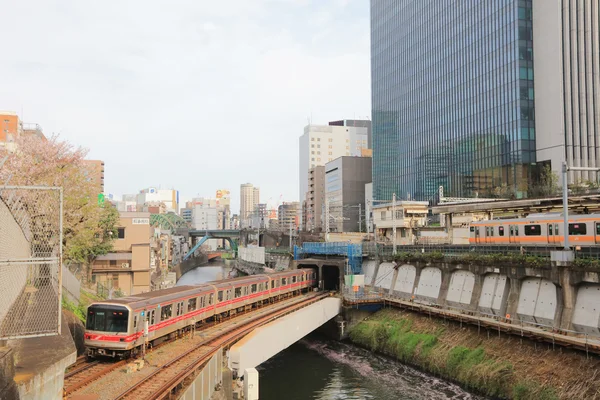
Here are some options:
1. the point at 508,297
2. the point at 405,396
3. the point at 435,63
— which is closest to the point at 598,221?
the point at 508,297

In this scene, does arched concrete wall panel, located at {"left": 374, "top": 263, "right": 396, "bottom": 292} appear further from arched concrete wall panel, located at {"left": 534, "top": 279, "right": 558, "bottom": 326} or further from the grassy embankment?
arched concrete wall panel, located at {"left": 534, "top": 279, "right": 558, "bottom": 326}

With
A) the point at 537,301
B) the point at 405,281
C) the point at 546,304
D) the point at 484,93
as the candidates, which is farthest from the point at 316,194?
the point at 546,304

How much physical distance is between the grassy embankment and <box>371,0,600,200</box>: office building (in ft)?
136

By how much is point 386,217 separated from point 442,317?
41.5 meters

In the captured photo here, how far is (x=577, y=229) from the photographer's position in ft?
105

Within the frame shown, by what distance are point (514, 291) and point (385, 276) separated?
17.0m

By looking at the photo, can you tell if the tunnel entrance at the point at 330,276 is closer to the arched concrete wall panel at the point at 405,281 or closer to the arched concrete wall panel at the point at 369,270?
the arched concrete wall panel at the point at 369,270

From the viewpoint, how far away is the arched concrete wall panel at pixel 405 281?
4212 cm

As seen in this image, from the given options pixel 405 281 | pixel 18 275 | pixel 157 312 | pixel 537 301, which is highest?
pixel 18 275

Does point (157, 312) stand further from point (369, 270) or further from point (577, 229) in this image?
point (369, 270)

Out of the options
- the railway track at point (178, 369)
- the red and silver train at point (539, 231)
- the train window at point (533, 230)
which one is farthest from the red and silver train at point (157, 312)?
the train window at point (533, 230)

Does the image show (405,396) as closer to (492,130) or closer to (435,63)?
(492,130)

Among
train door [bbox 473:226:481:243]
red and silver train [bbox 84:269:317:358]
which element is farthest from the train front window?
train door [bbox 473:226:481:243]

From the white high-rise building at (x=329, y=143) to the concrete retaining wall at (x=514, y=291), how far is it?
14330cm
